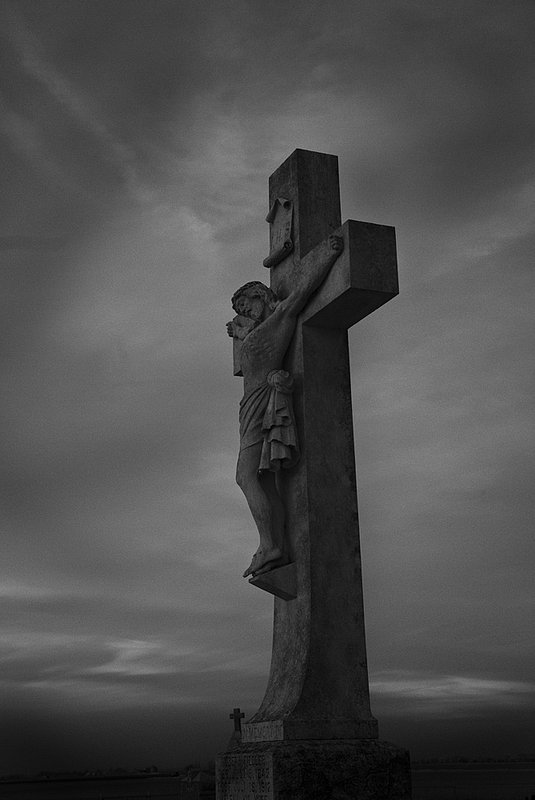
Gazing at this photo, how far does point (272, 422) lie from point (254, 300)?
1339mm

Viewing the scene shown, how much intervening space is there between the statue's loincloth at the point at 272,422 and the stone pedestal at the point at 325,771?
211cm

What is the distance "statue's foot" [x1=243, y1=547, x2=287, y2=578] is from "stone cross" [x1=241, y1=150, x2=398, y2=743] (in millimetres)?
69

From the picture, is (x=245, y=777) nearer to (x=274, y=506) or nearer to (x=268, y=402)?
(x=274, y=506)

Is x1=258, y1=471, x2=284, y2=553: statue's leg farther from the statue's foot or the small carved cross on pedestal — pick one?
the small carved cross on pedestal

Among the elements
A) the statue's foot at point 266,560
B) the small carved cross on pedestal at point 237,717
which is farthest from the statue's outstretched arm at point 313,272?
the small carved cross on pedestal at point 237,717

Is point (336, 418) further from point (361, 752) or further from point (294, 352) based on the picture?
point (361, 752)

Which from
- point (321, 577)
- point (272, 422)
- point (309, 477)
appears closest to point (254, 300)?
point (272, 422)

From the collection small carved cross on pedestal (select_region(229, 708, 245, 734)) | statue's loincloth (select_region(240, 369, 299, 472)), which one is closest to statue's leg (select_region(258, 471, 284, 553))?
A: statue's loincloth (select_region(240, 369, 299, 472))

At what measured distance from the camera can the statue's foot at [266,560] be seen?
25.2 feet

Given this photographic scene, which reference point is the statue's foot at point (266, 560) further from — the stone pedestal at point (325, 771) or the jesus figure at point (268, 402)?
the stone pedestal at point (325, 771)

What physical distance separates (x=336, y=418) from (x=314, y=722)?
2320mm

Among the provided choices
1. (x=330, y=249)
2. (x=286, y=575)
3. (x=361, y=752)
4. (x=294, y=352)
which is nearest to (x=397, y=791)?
(x=361, y=752)

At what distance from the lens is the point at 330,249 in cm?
795

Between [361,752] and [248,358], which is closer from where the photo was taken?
[361,752]
